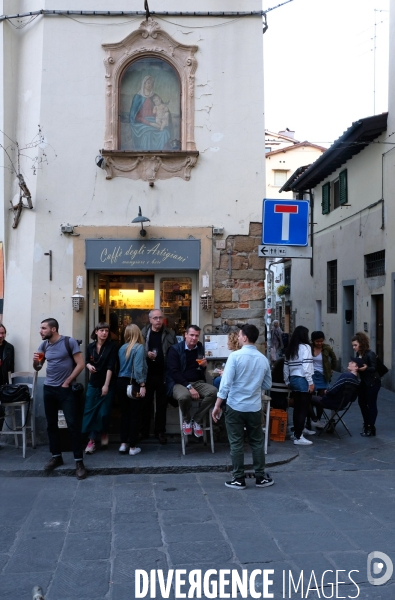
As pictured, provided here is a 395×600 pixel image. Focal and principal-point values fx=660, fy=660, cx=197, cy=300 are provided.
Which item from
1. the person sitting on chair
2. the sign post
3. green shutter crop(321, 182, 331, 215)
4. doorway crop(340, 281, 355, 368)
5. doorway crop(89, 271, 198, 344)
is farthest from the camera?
green shutter crop(321, 182, 331, 215)

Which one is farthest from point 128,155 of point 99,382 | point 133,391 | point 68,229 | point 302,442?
point 302,442

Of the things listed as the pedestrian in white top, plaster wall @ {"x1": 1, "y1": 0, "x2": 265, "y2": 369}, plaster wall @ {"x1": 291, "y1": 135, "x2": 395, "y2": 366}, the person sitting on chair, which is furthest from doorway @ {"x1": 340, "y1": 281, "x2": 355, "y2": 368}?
plaster wall @ {"x1": 1, "y1": 0, "x2": 265, "y2": 369}

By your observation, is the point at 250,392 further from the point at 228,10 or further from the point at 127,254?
the point at 228,10

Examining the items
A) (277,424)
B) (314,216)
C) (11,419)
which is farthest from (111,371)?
(314,216)

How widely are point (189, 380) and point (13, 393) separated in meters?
2.24

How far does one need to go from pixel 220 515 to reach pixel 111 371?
9.34ft

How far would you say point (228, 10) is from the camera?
30.0 ft

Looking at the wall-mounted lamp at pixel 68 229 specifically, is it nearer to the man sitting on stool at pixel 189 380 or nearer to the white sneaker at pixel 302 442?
the man sitting on stool at pixel 189 380

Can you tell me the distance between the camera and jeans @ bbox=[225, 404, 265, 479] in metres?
6.93

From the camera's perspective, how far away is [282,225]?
8.66m

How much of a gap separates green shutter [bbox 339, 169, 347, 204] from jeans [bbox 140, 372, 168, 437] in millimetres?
12078

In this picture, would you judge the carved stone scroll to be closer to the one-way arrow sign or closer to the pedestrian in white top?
the one-way arrow sign

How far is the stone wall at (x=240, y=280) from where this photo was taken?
9164 millimetres

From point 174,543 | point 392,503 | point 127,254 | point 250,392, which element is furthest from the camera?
point 127,254
